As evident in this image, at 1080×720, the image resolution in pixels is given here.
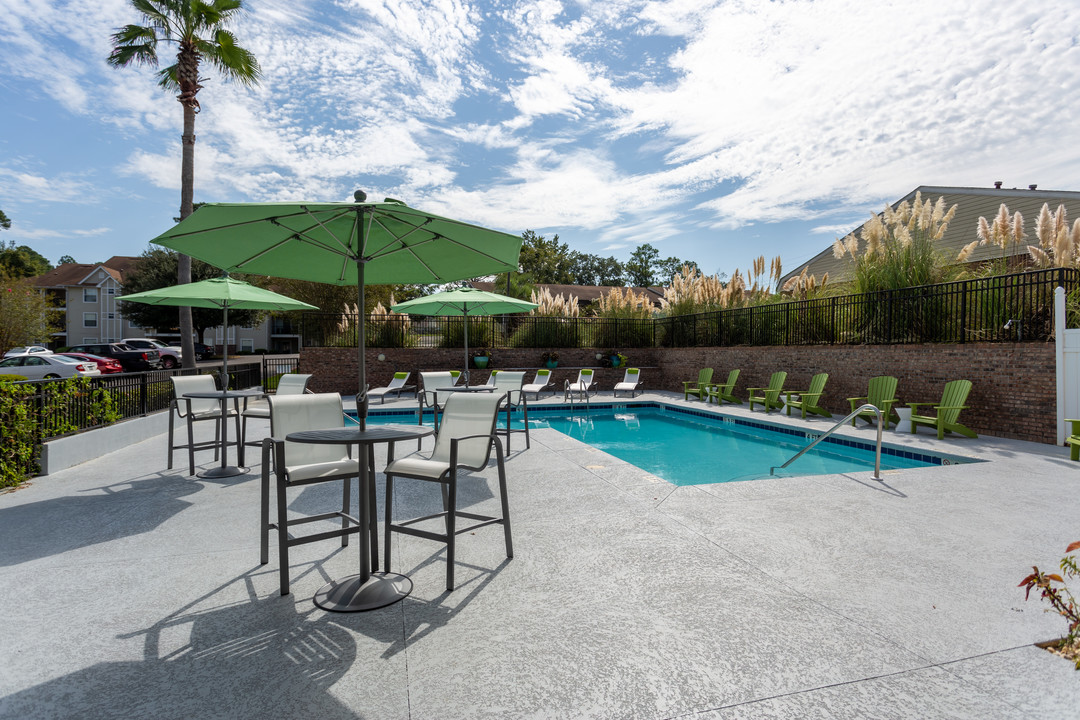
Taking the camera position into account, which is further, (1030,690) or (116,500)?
(116,500)

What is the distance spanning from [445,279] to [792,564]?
318 centimetres

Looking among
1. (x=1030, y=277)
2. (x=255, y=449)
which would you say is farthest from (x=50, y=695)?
(x=1030, y=277)

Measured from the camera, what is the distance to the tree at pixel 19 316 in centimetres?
2034

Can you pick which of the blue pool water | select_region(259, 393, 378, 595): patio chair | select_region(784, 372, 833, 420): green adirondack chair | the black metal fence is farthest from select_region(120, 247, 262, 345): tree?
select_region(259, 393, 378, 595): patio chair

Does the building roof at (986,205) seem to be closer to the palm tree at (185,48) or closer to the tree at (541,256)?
the palm tree at (185,48)

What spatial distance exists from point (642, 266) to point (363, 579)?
55634mm

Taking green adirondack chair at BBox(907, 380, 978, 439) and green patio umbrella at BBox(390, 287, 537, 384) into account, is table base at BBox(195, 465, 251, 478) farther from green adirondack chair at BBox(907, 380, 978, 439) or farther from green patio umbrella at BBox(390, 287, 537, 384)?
green adirondack chair at BBox(907, 380, 978, 439)

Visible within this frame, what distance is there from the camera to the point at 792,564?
2.96 m

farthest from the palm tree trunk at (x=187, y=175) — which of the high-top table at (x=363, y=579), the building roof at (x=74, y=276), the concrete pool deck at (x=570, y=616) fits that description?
the building roof at (x=74, y=276)

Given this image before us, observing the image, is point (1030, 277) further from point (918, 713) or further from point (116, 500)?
point (116, 500)

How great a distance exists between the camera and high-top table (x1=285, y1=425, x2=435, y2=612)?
2.50m

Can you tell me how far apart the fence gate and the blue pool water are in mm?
1946

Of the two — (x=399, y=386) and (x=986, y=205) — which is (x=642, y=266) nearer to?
(x=986, y=205)

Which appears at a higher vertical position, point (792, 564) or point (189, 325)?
point (189, 325)
